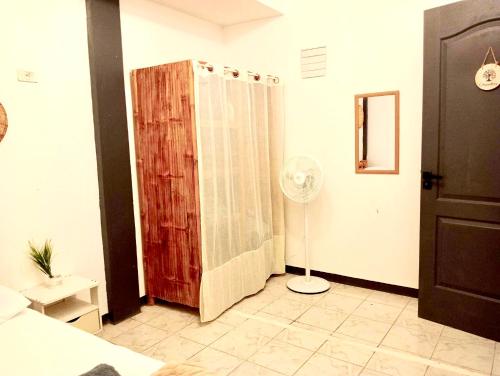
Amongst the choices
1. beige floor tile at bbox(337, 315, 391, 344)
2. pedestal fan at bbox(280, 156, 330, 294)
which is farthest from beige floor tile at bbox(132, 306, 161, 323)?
beige floor tile at bbox(337, 315, 391, 344)

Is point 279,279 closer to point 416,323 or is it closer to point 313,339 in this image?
point 313,339

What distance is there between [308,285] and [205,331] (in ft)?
3.73

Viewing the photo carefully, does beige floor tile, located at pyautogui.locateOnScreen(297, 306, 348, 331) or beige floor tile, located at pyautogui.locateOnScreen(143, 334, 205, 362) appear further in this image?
beige floor tile, located at pyautogui.locateOnScreen(297, 306, 348, 331)

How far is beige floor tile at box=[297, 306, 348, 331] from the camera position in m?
2.88

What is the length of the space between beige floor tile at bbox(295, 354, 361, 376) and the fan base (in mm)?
1008

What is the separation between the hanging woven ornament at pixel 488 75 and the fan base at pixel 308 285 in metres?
2.03

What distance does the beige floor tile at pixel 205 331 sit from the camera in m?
2.72

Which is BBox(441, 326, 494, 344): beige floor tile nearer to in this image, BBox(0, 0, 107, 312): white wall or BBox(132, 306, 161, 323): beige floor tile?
BBox(132, 306, 161, 323): beige floor tile

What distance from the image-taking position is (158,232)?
10.3ft

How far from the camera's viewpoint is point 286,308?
3.18m

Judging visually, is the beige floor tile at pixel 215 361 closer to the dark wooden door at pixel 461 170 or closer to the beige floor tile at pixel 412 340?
the beige floor tile at pixel 412 340

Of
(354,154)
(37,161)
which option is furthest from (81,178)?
(354,154)

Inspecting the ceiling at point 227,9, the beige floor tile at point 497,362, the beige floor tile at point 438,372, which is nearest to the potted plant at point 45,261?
the ceiling at point 227,9

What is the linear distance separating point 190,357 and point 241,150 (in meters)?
1.61
